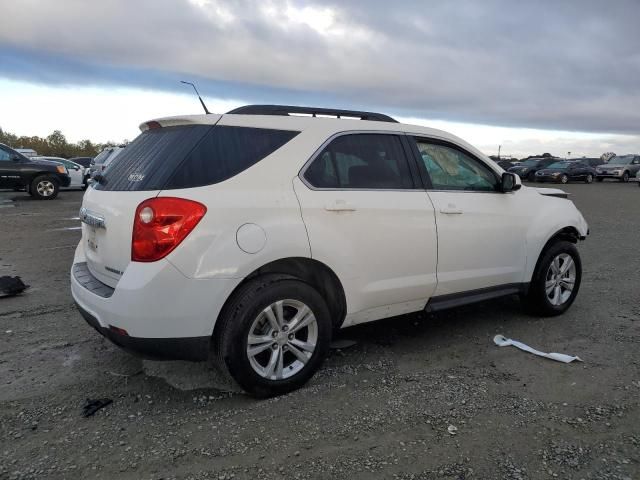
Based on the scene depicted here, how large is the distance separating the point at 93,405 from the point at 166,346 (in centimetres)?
69

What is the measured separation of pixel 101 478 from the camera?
2.44 m

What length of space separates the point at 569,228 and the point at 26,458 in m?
4.72

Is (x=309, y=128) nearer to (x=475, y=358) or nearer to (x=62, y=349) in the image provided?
(x=475, y=358)

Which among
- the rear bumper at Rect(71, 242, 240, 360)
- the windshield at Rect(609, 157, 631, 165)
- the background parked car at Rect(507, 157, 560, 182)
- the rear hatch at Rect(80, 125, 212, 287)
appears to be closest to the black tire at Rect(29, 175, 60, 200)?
the rear hatch at Rect(80, 125, 212, 287)

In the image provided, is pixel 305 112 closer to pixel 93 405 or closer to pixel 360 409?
pixel 360 409

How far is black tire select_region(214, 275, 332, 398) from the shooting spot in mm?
2955

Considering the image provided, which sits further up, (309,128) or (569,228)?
(309,128)

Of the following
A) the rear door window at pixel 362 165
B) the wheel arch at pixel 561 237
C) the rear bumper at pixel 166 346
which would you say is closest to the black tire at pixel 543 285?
the wheel arch at pixel 561 237

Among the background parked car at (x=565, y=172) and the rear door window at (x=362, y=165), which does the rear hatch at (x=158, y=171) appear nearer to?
the rear door window at (x=362, y=165)

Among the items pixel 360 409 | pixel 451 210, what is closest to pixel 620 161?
pixel 451 210

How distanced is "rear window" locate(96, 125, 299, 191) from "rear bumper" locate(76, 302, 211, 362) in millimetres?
855

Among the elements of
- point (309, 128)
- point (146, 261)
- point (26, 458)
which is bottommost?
point (26, 458)

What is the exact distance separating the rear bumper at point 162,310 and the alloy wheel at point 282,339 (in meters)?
0.29

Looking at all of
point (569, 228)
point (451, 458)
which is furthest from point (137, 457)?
point (569, 228)
